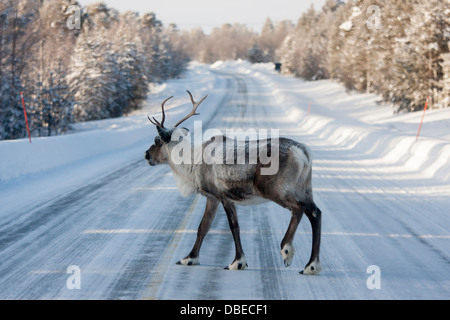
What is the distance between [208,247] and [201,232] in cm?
62

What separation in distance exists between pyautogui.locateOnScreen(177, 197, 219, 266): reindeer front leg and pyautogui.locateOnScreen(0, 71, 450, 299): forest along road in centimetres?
15

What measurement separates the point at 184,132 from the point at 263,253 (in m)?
2.05

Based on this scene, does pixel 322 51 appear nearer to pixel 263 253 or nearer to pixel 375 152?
pixel 375 152

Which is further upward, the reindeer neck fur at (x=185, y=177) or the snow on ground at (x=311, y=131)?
the reindeer neck fur at (x=185, y=177)

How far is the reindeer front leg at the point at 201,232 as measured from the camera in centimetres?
604

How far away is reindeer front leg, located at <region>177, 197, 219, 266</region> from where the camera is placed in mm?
6043

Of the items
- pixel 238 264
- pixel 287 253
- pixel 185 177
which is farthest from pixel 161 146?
pixel 287 253

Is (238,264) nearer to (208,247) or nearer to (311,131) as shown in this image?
(208,247)

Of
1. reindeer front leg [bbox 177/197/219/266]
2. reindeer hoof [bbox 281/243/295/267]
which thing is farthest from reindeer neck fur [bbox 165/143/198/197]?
reindeer hoof [bbox 281/243/295/267]

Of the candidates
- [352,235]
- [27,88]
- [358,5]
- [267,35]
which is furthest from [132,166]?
[267,35]

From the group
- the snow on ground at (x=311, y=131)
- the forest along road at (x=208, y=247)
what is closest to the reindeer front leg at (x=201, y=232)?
the forest along road at (x=208, y=247)

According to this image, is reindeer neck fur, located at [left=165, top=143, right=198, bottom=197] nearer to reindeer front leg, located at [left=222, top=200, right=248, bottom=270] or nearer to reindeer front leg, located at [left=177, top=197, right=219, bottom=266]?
reindeer front leg, located at [left=177, top=197, right=219, bottom=266]

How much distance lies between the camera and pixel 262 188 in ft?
19.2

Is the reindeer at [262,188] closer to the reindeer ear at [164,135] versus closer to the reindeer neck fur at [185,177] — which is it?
the reindeer neck fur at [185,177]
